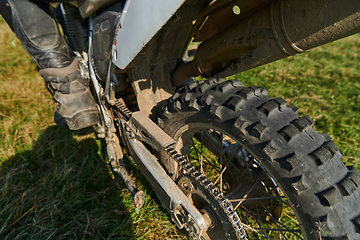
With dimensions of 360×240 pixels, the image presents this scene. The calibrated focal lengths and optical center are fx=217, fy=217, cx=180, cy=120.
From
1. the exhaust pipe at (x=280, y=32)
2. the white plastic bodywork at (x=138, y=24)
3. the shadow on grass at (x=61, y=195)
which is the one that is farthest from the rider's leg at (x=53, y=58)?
the exhaust pipe at (x=280, y=32)

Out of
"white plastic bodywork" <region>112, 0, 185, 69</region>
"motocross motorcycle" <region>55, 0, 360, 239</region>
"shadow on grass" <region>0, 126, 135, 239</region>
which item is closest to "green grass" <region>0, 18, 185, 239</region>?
"shadow on grass" <region>0, 126, 135, 239</region>

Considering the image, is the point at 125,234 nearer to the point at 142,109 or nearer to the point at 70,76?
the point at 142,109

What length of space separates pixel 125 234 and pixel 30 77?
10.9ft

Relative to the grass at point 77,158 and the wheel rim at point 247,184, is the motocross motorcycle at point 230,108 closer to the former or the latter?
the wheel rim at point 247,184

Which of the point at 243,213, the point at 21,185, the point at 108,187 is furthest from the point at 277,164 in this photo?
the point at 21,185

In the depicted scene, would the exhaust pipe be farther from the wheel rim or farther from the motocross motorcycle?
the wheel rim

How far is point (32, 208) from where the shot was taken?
1.92 meters

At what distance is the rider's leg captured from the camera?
6.12 feet

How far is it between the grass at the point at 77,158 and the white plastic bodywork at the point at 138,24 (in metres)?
1.35

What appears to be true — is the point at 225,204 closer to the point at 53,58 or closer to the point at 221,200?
the point at 221,200

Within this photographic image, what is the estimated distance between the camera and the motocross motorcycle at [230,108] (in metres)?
0.91

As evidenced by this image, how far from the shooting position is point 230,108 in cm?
113

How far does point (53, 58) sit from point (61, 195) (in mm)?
1260

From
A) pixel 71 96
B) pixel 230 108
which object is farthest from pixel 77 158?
pixel 230 108
